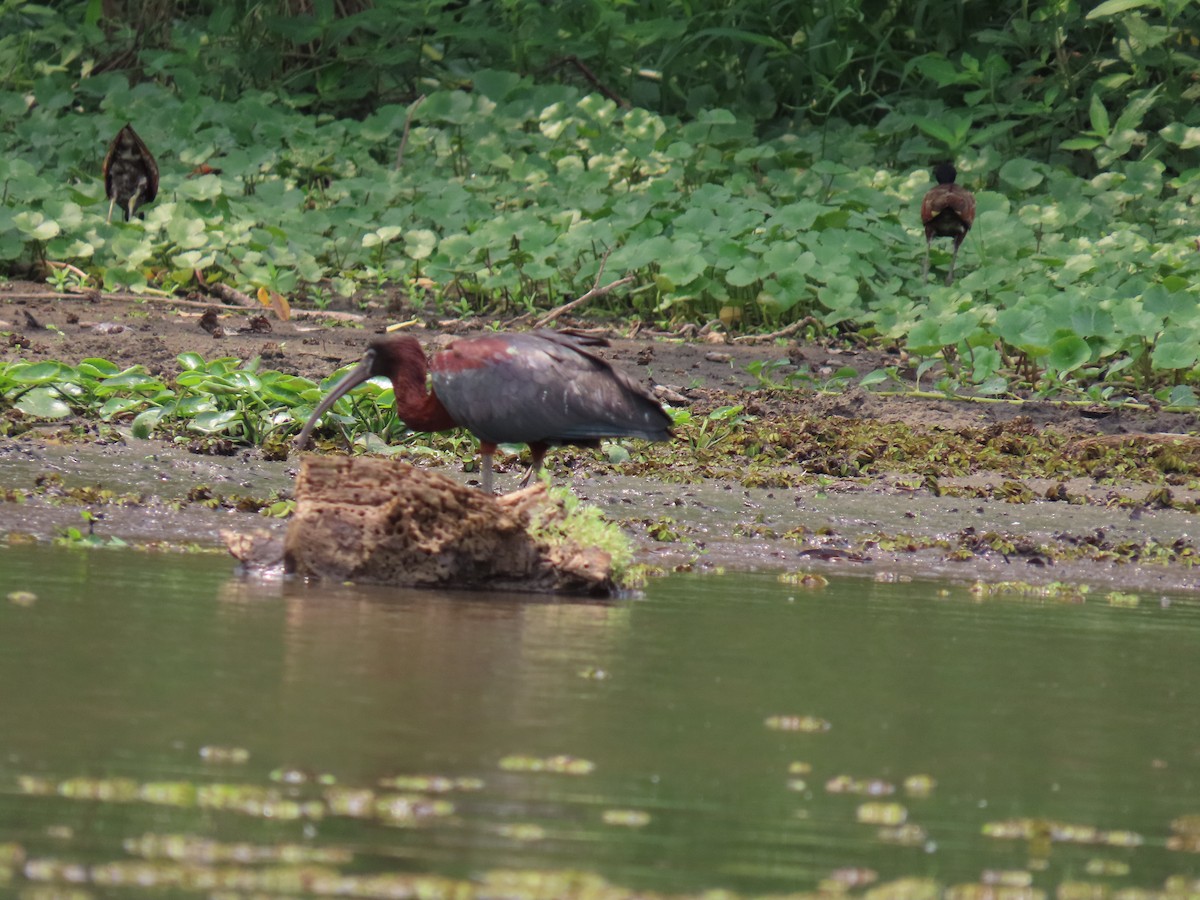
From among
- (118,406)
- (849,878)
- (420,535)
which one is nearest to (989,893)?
(849,878)

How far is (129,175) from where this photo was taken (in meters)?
13.9

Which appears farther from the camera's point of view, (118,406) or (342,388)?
(118,406)

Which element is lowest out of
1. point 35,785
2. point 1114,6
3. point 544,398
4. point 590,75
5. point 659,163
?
point 35,785

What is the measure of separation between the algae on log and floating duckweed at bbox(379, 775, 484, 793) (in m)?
2.75

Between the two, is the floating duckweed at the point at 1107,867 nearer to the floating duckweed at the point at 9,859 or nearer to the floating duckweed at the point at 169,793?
the floating duckweed at the point at 169,793

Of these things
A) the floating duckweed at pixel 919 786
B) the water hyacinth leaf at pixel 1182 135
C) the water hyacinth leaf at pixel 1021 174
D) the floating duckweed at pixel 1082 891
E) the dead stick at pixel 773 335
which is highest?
the water hyacinth leaf at pixel 1182 135

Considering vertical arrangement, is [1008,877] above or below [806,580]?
above

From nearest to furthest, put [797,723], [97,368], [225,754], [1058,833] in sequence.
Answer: [1058,833]
[225,754]
[797,723]
[97,368]

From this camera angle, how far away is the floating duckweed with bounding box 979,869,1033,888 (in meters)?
3.25

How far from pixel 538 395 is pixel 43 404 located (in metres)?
2.75

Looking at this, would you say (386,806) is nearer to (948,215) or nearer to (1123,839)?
(1123,839)

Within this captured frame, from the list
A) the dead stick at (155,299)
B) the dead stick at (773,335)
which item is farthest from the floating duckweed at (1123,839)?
the dead stick at (155,299)

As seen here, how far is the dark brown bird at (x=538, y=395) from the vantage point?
7.99m

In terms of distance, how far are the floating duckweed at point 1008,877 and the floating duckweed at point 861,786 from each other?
1.71ft
